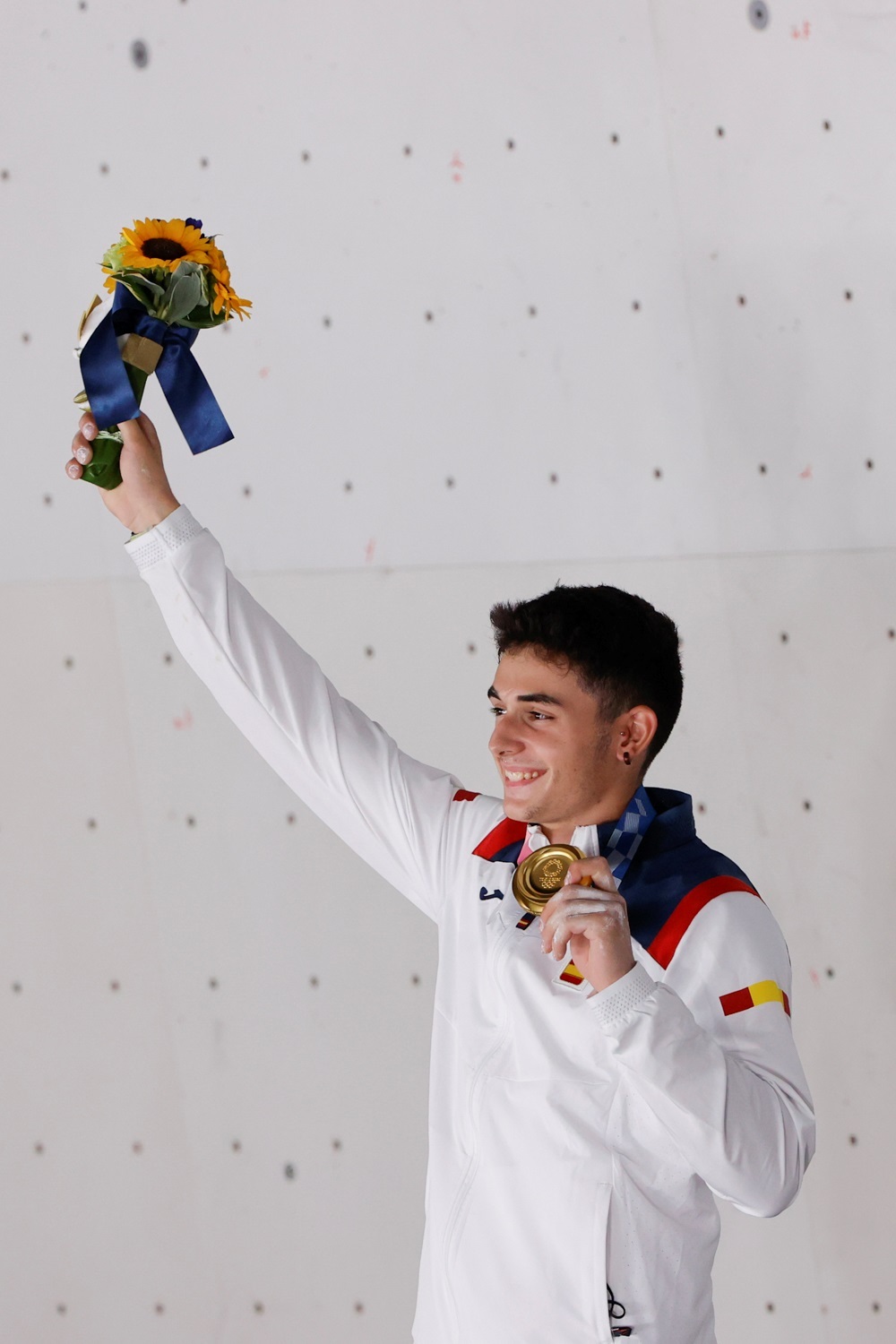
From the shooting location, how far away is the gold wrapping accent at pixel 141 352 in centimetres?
157

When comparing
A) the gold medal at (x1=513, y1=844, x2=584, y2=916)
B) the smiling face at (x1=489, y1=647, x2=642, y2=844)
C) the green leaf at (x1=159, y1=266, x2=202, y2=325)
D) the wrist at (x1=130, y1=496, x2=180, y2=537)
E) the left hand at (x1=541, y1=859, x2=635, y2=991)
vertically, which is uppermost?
the green leaf at (x1=159, y1=266, x2=202, y2=325)

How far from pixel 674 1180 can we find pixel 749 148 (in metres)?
1.63

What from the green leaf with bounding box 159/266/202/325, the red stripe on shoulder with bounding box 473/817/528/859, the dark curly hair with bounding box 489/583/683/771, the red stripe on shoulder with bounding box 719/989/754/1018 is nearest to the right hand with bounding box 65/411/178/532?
the green leaf with bounding box 159/266/202/325

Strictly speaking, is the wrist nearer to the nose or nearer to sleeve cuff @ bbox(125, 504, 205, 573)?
sleeve cuff @ bbox(125, 504, 205, 573)

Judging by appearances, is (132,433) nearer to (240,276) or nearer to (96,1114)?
(240,276)

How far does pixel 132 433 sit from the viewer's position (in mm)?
1604

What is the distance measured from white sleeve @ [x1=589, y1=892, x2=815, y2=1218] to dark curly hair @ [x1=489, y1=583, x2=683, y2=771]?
27cm

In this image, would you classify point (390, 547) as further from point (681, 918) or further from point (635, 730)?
point (681, 918)

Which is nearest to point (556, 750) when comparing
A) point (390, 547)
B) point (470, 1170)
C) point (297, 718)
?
point (297, 718)

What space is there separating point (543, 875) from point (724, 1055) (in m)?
0.27

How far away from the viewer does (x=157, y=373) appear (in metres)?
1.62

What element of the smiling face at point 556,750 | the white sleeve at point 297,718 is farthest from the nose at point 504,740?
the white sleeve at point 297,718

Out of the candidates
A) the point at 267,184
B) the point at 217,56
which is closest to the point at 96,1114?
the point at 267,184

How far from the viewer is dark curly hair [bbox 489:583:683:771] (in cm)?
165
